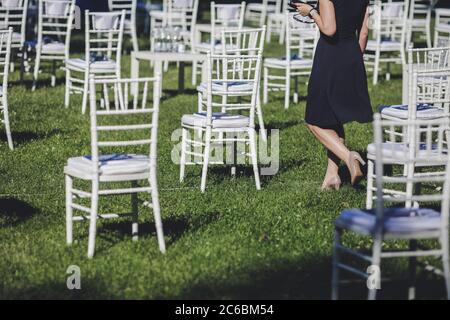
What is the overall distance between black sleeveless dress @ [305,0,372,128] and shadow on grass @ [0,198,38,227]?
248 cm

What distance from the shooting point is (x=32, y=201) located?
347 inches

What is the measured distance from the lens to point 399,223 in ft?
18.9

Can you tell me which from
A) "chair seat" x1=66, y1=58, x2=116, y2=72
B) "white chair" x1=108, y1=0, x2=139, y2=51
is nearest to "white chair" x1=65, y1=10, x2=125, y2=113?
"chair seat" x1=66, y1=58, x2=116, y2=72

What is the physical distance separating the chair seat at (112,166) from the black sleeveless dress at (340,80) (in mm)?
2291

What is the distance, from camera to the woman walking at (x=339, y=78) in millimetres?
8758

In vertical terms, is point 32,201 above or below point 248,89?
below

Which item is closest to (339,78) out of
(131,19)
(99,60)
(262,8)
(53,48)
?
Result: (99,60)

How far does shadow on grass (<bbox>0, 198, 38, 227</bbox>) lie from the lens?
26.7ft

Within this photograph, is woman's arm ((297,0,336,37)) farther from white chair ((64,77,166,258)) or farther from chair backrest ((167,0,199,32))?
chair backrest ((167,0,199,32))

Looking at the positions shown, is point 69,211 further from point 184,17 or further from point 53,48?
point 184,17

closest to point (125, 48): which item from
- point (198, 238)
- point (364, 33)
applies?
point (364, 33)

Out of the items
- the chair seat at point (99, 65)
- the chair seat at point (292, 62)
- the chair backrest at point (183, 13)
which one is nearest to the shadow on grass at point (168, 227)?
the chair seat at point (99, 65)
